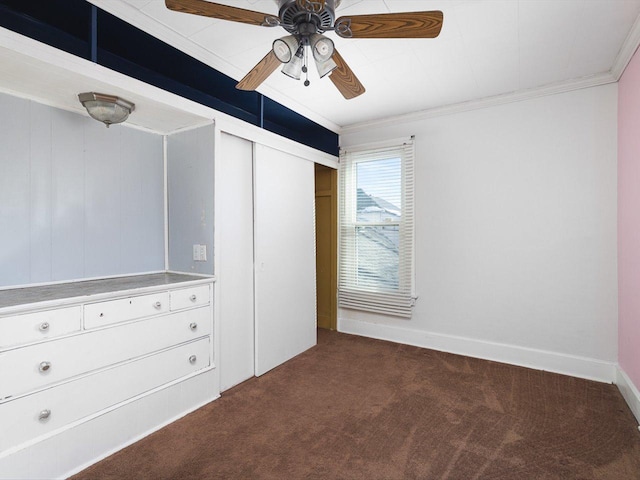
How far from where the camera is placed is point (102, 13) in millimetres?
1859

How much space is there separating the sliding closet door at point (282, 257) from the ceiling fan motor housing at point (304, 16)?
1389mm

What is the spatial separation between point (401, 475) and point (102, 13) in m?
3.00

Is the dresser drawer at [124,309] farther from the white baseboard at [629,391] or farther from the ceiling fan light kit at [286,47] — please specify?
the white baseboard at [629,391]

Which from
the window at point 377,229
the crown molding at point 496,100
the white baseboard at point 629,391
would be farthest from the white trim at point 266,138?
the white baseboard at point 629,391

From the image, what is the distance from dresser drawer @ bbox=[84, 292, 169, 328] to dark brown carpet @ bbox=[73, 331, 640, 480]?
76cm

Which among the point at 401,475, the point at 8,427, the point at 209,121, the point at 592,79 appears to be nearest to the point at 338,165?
the point at 209,121

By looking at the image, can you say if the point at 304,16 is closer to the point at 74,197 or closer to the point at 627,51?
the point at 74,197

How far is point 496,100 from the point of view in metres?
3.20

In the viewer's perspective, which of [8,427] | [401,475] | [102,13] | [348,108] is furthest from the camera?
[348,108]

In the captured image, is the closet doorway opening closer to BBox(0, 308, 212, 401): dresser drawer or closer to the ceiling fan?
BBox(0, 308, 212, 401): dresser drawer

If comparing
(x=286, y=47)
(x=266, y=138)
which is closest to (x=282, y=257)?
(x=266, y=138)

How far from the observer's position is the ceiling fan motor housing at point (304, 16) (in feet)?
4.93

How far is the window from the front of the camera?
3719mm

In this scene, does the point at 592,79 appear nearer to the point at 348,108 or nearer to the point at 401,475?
the point at 348,108
